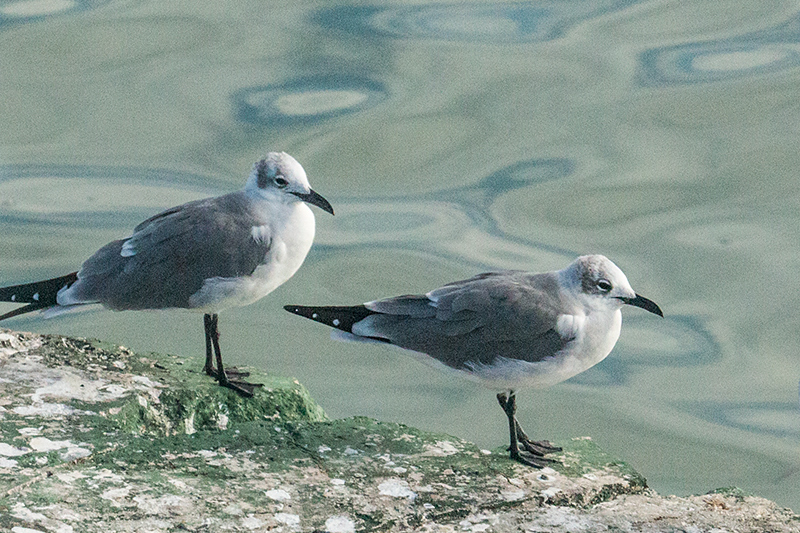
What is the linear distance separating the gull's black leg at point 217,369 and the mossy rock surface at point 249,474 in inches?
3.0

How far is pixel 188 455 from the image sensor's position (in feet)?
15.6

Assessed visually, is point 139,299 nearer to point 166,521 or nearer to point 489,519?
point 166,521

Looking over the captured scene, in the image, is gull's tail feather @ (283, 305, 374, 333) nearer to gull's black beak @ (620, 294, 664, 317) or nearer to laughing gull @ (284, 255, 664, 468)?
laughing gull @ (284, 255, 664, 468)

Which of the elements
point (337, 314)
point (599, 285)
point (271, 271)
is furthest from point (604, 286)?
point (271, 271)

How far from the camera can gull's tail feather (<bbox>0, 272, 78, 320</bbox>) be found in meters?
5.72

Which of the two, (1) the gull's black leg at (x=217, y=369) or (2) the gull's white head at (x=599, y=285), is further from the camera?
(1) the gull's black leg at (x=217, y=369)

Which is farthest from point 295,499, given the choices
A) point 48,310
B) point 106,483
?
point 48,310

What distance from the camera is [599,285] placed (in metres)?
5.03

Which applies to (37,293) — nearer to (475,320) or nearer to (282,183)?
(282,183)

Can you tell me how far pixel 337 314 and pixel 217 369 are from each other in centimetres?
96

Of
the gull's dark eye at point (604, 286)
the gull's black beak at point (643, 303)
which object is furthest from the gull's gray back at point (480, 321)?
the gull's black beak at point (643, 303)

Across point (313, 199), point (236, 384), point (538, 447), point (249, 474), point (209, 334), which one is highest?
point (313, 199)

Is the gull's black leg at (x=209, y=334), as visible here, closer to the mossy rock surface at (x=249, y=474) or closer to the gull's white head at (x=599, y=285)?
the mossy rock surface at (x=249, y=474)

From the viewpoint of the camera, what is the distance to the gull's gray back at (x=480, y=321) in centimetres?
505
